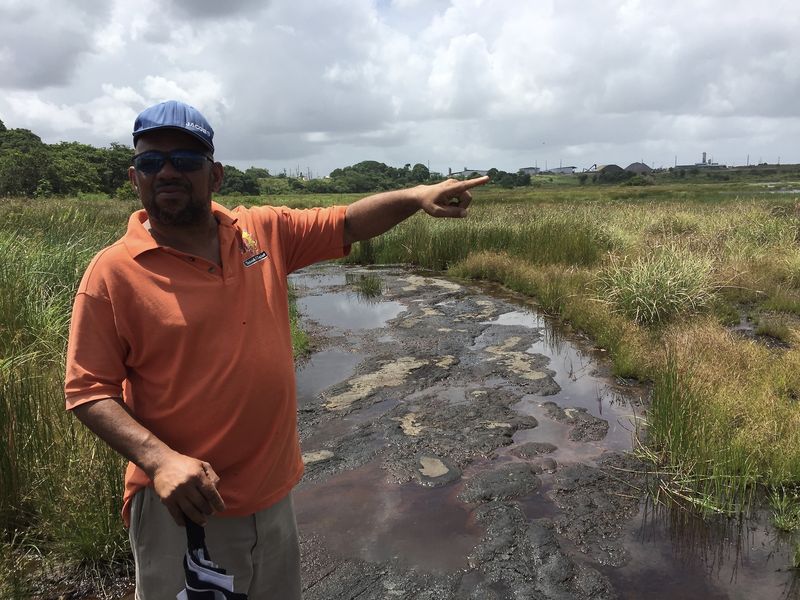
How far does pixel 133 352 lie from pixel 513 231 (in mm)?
13214

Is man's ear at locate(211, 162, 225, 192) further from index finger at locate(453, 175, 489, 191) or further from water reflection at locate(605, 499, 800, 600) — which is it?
water reflection at locate(605, 499, 800, 600)

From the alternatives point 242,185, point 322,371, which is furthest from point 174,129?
point 242,185

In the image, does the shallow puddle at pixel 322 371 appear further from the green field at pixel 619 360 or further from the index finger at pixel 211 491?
the index finger at pixel 211 491

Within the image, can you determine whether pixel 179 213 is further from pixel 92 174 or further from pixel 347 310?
pixel 92 174

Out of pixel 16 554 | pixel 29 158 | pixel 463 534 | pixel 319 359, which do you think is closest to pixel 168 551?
pixel 16 554

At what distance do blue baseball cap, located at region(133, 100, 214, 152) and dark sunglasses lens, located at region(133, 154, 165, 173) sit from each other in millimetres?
71

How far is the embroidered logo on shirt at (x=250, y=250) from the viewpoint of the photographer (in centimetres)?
187

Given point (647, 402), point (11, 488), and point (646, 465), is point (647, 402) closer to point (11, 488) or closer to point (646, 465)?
point (646, 465)

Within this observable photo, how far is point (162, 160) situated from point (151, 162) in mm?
33

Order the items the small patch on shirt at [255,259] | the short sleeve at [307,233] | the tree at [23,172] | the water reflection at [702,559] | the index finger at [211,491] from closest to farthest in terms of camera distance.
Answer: the index finger at [211,491], the small patch on shirt at [255,259], the short sleeve at [307,233], the water reflection at [702,559], the tree at [23,172]

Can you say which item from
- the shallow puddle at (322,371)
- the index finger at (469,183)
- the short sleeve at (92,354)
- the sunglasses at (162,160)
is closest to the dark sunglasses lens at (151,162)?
the sunglasses at (162,160)

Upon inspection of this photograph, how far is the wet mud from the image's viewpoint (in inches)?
122

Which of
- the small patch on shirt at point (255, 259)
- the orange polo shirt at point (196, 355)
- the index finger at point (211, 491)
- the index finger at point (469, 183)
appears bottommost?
the index finger at point (211, 491)

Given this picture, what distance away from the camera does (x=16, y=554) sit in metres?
3.01
